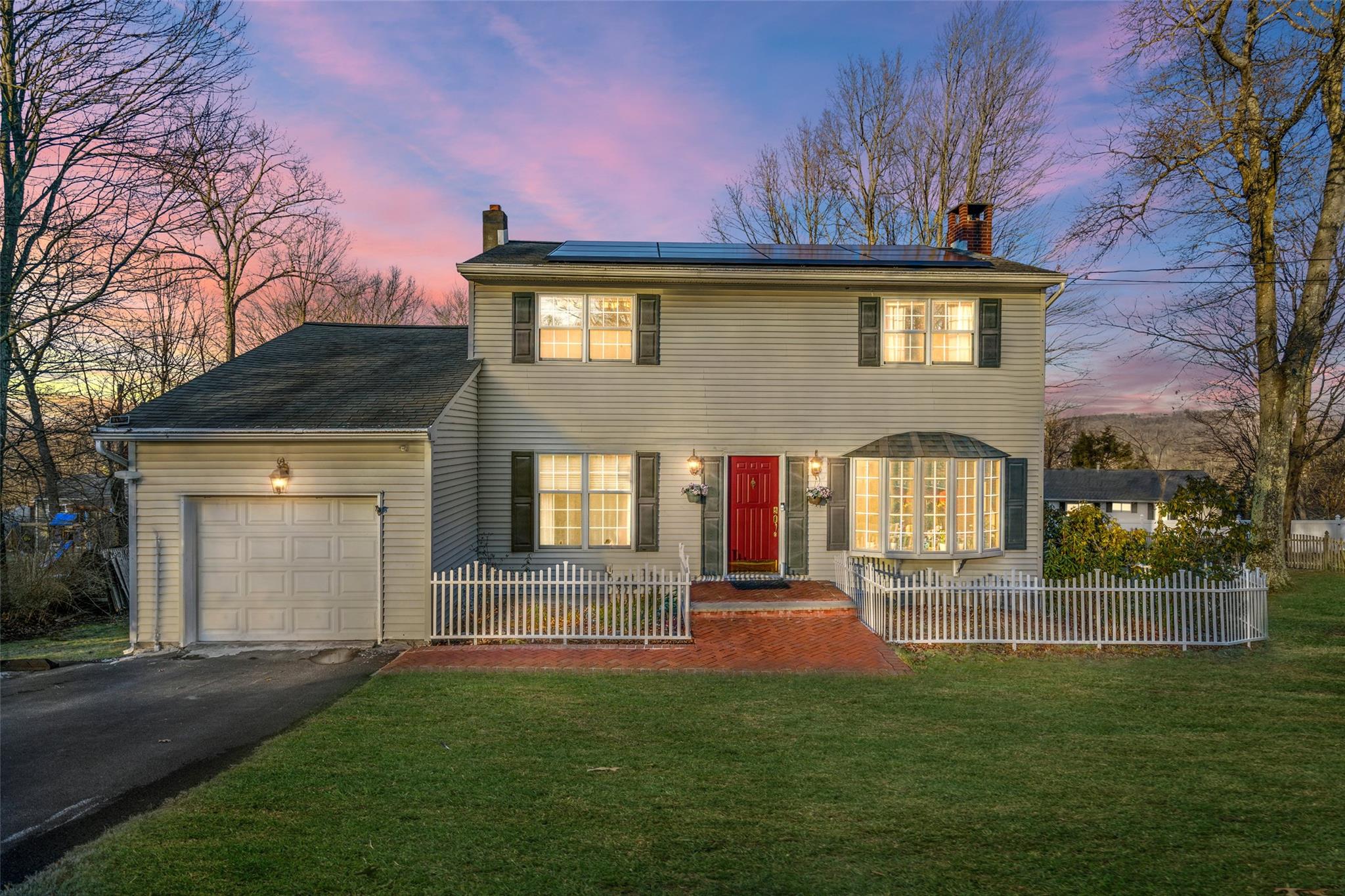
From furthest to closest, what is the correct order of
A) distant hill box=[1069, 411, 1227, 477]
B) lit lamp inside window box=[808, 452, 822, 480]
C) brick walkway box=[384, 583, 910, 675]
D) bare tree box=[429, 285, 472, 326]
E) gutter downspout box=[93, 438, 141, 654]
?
distant hill box=[1069, 411, 1227, 477]
bare tree box=[429, 285, 472, 326]
lit lamp inside window box=[808, 452, 822, 480]
gutter downspout box=[93, 438, 141, 654]
brick walkway box=[384, 583, 910, 675]

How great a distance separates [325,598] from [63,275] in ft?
25.7

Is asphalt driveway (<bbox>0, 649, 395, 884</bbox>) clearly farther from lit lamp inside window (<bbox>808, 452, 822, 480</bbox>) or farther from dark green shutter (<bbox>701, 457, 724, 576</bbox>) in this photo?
lit lamp inside window (<bbox>808, 452, 822, 480</bbox>)

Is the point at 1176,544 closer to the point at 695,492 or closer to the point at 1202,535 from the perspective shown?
the point at 1202,535

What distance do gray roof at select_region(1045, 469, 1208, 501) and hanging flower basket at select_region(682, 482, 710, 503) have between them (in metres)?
35.9

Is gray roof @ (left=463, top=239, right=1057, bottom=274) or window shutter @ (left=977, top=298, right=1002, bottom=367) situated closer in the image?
gray roof @ (left=463, top=239, right=1057, bottom=274)

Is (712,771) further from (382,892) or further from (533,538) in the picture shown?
(533,538)

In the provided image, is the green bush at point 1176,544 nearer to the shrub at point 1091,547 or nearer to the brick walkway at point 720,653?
the shrub at point 1091,547

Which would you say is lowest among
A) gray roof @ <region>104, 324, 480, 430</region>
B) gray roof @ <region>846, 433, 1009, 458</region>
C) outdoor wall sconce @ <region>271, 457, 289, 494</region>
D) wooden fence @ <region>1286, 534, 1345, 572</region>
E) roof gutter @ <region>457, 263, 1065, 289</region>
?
wooden fence @ <region>1286, 534, 1345, 572</region>

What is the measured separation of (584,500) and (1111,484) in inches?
Result: 1653

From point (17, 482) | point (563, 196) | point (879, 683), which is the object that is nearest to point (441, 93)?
point (563, 196)

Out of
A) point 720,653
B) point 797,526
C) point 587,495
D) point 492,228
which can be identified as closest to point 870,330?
point 797,526

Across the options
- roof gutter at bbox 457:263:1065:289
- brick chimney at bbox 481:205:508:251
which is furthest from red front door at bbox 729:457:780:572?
brick chimney at bbox 481:205:508:251

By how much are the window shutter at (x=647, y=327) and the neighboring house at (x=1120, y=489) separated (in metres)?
36.7

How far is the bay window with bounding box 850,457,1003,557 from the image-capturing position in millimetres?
11586
